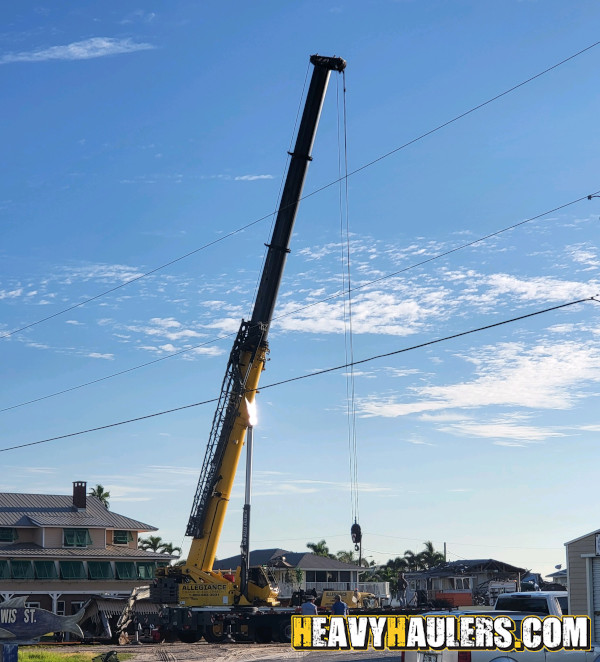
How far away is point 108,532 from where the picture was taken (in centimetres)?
6206

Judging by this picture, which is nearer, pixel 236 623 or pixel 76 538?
pixel 236 623

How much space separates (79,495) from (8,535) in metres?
6.11

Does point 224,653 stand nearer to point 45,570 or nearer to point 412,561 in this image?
point 45,570

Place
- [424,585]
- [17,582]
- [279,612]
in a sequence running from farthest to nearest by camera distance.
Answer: [424,585]
[17,582]
[279,612]

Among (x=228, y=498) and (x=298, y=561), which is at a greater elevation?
(x=228, y=498)

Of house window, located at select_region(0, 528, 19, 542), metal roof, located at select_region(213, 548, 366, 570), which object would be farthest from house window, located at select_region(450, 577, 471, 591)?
house window, located at select_region(0, 528, 19, 542)

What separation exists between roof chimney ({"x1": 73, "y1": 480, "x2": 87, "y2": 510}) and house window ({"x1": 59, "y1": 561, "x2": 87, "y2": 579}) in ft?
16.1

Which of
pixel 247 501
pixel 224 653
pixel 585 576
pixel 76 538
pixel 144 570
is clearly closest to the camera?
pixel 585 576

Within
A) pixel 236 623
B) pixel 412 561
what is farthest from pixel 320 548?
pixel 236 623

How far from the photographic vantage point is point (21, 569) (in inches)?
2199

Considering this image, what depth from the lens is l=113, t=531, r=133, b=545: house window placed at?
62084 mm

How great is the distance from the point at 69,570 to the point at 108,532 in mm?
4889

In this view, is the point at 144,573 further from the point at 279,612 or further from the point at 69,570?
the point at 279,612

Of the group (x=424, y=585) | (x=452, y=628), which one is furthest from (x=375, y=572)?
(x=452, y=628)
